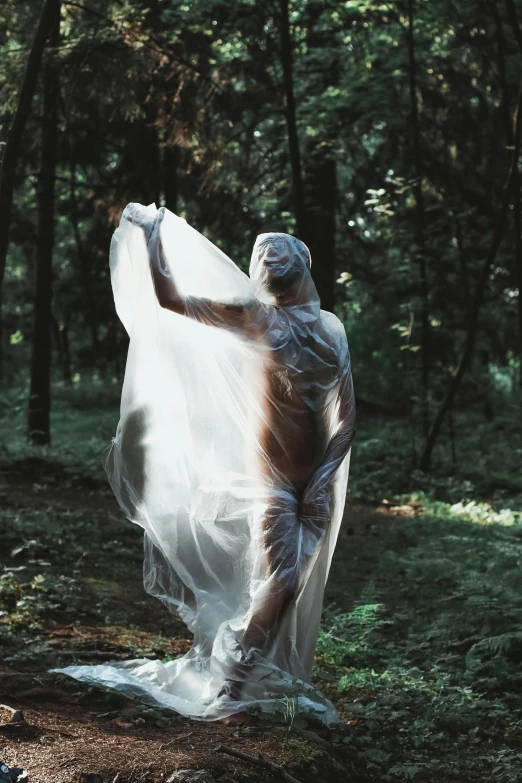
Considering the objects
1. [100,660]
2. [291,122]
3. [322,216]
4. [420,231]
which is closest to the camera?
[100,660]

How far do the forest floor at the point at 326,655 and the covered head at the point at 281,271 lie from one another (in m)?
2.00

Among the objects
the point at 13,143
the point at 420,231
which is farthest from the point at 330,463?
the point at 420,231

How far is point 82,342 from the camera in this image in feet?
84.1

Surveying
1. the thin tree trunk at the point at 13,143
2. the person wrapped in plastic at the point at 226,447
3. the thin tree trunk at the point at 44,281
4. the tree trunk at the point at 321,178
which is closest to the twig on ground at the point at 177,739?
the person wrapped in plastic at the point at 226,447

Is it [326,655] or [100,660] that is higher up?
[100,660]

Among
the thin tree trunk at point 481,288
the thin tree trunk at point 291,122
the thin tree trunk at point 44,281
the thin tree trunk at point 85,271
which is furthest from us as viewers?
the thin tree trunk at point 85,271

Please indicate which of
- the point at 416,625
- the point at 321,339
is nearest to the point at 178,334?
the point at 321,339

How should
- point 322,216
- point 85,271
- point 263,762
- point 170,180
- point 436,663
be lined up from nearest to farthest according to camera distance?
point 263,762 → point 436,663 → point 170,180 → point 322,216 → point 85,271

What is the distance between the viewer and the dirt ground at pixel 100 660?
299cm

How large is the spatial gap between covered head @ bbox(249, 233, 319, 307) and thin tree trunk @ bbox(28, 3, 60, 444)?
8.00 metres

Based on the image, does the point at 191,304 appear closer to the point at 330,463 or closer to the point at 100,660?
the point at 330,463

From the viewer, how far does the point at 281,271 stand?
4125 millimetres

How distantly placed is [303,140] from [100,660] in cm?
1014

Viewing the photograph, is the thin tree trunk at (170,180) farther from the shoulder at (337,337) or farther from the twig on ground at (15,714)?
the twig on ground at (15,714)
